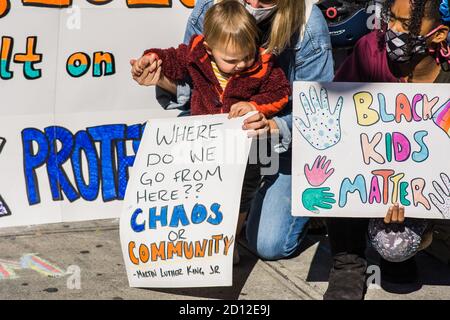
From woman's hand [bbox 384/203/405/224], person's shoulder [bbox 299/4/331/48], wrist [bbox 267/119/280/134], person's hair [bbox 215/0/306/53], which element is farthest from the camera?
person's shoulder [bbox 299/4/331/48]

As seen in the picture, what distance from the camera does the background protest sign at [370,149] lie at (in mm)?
3520

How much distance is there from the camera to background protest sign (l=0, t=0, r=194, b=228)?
14.0 feet

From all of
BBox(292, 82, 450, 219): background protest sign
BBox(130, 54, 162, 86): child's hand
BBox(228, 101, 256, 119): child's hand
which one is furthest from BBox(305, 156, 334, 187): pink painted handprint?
BBox(130, 54, 162, 86): child's hand

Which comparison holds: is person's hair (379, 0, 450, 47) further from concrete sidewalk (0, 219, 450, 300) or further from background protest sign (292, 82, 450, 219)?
concrete sidewalk (0, 219, 450, 300)

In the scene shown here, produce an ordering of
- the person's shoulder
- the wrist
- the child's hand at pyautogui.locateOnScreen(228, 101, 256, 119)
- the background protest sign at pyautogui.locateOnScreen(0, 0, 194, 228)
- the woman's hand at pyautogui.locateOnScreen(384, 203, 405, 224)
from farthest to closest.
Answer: the background protest sign at pyautogui.locateOnScreen(0, 0, 194, 228), the person's shoulder, the wrist, the child's hand at pyautogui.locateOnScreen(228, 101, 256, 119), the woman's hand at pyautogui.locateOnScreen(384, 203, 405, 224)

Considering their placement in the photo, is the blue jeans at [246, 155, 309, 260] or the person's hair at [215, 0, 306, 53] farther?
the blue jeans at [246, 155, 309, 260]

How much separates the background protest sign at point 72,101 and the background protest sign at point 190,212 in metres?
0.86

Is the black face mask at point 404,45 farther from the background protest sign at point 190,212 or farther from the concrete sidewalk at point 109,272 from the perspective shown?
the concrete sidewalk at point 109,272

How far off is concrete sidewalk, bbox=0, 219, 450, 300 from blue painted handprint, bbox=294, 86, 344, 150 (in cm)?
67

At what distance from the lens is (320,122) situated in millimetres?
3559

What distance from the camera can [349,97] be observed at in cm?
355

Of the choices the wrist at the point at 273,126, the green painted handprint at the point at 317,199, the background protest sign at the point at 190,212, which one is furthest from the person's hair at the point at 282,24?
the green painted handprint at the point at 317,199

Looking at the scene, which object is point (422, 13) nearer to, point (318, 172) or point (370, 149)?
point (370, 149)

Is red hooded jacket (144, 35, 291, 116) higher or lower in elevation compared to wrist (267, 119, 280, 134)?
higher
